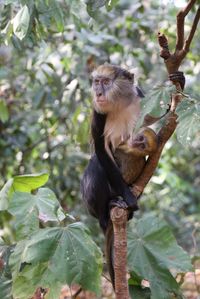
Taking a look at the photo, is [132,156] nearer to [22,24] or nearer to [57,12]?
[57,12]

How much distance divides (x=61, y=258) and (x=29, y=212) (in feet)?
1.08

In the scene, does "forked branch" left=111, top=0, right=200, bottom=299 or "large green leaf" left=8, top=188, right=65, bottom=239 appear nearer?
"forked branch" left=111, top=0, right=200, bottom=299

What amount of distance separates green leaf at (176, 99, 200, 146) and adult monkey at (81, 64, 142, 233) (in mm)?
1201

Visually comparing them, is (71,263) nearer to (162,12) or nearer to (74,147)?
(74,147)

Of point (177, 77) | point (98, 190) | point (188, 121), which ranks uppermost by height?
point (188, 121)

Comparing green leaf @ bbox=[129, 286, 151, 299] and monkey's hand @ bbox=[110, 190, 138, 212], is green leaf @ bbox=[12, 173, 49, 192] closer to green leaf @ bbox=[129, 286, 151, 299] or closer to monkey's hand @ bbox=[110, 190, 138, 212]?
monkey's hand @ bbox=[110, 190, 138, 212]

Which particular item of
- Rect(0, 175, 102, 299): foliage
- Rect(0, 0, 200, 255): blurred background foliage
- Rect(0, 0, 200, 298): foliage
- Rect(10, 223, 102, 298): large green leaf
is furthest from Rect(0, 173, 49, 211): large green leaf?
Rect(0, 0, 200, 255): blurred background foliage

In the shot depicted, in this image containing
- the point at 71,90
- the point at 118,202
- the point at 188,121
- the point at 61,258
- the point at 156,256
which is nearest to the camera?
the point at 188,121

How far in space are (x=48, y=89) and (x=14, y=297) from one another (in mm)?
2922

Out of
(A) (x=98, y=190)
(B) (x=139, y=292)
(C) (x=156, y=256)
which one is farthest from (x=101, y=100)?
(B) (x=139, y=292)

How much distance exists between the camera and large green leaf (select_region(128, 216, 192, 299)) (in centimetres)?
301

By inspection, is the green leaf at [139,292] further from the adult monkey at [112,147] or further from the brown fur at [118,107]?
the brown fur at [118,107]

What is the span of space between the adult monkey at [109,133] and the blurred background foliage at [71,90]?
0.93m

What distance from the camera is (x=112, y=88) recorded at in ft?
12.2
